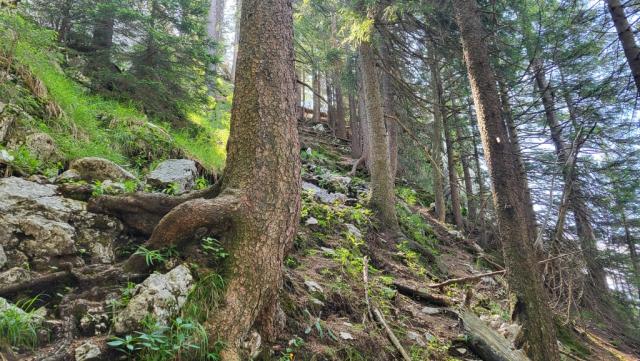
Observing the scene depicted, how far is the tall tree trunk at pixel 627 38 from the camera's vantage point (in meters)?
5.46

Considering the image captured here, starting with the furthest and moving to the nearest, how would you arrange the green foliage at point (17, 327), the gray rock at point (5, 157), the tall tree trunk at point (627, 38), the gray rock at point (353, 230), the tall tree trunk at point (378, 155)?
the tall tree trunk at point (378, 155) → the gray rock at point (353, 230) → the tall tree trunk at point (627, 38) → the gray rock at point (5, 157) → the green foliage at point (17, 327)

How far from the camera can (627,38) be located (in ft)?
18.3

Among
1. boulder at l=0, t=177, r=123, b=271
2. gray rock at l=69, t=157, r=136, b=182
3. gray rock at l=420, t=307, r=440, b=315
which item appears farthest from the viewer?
gray rock at l=420, t=307, r=440, b=315

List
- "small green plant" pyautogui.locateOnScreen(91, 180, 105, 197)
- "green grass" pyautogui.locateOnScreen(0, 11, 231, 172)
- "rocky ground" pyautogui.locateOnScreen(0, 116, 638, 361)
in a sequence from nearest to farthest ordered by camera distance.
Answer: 1. "rocky ground" pyautogui.locateOnScreen(0, 116, 638, 361)
2. "small green plant" pyautogui.locateOnScreen(91, 180, 105, 197)
3. "green grass" pyautogui.locateOnScreen(0, 11, 231, 172)

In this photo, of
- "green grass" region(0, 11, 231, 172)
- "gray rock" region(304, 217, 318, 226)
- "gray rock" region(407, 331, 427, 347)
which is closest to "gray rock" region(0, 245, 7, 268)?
"green grass" region(0, 11, 231, 172)

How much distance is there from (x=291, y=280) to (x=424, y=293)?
268 cm

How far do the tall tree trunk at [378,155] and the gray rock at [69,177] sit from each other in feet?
18.3

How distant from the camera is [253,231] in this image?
9.59 ft

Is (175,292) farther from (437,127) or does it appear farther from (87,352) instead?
(437,127)

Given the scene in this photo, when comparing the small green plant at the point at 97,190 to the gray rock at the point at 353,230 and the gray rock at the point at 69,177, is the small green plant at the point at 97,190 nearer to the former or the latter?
the gray rock at the point at 69,177

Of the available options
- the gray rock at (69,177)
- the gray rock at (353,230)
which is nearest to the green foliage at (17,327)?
the gray rock at (69,177)

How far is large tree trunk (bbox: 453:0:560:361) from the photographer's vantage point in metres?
4.31

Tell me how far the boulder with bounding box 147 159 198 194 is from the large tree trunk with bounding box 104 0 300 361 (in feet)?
5.50

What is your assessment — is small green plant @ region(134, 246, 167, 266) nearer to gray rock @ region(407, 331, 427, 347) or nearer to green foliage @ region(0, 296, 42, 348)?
green foliage @ region(0, 296, 42, 348)
